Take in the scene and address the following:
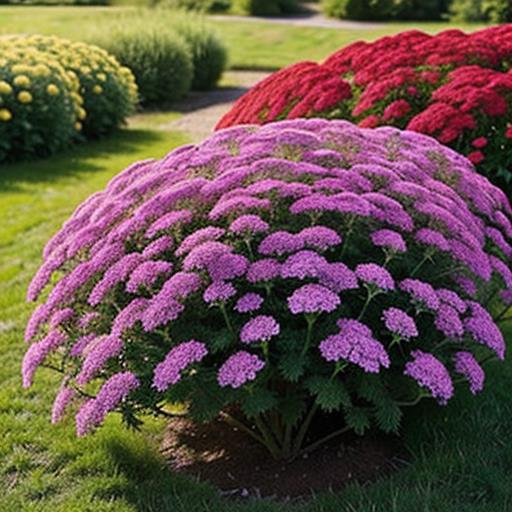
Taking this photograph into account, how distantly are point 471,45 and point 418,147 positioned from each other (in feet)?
8.55

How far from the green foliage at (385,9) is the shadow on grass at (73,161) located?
18.7 m

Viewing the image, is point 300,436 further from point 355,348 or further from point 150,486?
point 355,348

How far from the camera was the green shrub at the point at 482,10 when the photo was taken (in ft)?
78.3

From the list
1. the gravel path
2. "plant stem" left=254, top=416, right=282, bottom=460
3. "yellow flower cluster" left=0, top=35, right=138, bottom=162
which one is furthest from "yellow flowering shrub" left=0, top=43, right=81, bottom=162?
"plant stem" left=254, top=416, right=282, bottom=460

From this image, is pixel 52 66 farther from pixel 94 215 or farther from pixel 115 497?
pixel 115 497

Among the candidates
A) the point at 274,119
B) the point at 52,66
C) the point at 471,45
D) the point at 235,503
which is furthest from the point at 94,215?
the point at 52,66

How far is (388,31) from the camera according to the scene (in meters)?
23.3

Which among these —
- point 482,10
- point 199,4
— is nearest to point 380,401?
point 482,10

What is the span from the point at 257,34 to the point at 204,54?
23.8 feet

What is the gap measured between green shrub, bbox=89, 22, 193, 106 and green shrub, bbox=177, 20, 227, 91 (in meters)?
0.92

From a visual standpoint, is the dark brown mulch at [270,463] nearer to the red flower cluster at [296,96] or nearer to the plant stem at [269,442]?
the plant stem at [269,442]

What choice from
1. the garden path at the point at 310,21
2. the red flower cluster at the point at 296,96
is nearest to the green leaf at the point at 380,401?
the red flower cluster at the point at 296,96

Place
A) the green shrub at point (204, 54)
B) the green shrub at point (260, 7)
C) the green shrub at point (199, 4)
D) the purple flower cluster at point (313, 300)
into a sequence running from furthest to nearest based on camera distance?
the green shrub at point (260, 7), the green shrub at point (199, 4), the green shrub at point (204, 54), the purple flower cluster at point (313, 300)

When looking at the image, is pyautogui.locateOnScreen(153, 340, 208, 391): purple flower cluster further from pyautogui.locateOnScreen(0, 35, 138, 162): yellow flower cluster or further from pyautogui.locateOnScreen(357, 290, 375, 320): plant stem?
pyautogui.locateOnScreen(0, 35, 138, 162): yellow flower cluster
